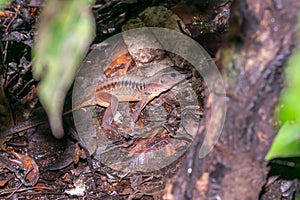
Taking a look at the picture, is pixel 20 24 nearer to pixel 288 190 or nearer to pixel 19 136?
pixel 19 136

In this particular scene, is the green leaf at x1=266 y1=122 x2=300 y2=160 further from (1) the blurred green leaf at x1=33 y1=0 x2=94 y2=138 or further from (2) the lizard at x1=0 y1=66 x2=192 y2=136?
(2) the lizard at x1=0 y1=66 x2=192 y2=136

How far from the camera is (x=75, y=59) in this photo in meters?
0.66

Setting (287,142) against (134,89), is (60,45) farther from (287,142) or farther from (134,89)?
(134,89)

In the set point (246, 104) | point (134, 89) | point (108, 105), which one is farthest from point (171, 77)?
point (246, 104)

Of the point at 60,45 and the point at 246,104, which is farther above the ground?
the point at 60,45

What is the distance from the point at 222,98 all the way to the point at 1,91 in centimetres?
136

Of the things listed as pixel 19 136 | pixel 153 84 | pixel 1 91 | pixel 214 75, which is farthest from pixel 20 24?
pixel 214 75

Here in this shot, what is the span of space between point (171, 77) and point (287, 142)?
1.37m

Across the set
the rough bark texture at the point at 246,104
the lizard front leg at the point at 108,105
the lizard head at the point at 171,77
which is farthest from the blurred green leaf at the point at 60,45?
the lizard head at the point at 171,77

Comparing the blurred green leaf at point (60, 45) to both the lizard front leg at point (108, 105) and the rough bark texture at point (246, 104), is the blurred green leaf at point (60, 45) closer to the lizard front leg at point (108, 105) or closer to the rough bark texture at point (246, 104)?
the rough bark texture at point (246, 104)

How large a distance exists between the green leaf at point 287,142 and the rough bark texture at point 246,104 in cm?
6

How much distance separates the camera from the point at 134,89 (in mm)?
2416

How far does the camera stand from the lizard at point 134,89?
236 centimetres

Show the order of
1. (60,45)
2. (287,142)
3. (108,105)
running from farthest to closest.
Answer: (108,105) → (287,142) → (60,45)
